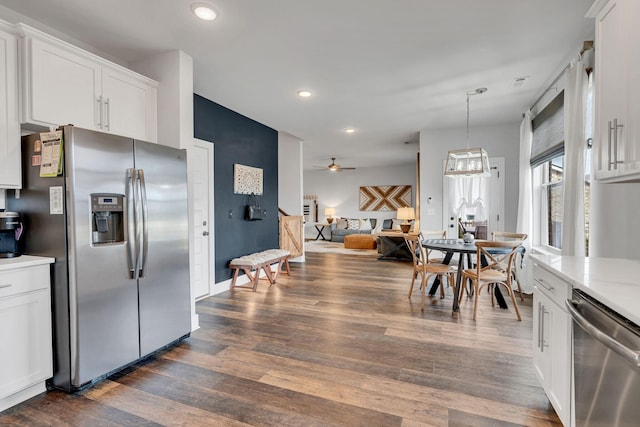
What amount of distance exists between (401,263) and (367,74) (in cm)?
433

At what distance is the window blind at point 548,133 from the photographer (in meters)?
3.49

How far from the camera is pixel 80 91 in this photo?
2.42 metres

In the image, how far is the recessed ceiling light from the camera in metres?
2.25

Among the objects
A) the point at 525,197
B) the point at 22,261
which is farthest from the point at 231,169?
the point at 525,197

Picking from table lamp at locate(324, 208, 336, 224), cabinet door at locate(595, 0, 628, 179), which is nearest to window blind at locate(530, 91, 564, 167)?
cabinet door at locate(595, 0, 628, 179)

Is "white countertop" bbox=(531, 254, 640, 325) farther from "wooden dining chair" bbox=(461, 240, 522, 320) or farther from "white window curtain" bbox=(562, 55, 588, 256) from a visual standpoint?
"wooden dining chair" bbox=(461, 240, 522, 320)

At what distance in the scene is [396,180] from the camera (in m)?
11.1

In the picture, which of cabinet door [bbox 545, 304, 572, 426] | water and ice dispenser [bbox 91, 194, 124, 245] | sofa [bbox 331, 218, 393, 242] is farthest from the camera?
sofa [bbox 331, 218, 393, 242]

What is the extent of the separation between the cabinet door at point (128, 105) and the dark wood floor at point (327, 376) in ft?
6.34

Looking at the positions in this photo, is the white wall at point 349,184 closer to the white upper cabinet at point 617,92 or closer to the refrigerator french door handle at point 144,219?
the white upper cabinet at point 617,92

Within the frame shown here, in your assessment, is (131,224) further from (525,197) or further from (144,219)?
(525,197)

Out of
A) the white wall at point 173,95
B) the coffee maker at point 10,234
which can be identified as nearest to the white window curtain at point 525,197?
the white wall at point 173,95

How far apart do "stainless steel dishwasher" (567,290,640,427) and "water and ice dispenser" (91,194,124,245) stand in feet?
8.93

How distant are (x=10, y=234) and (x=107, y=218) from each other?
62cm
